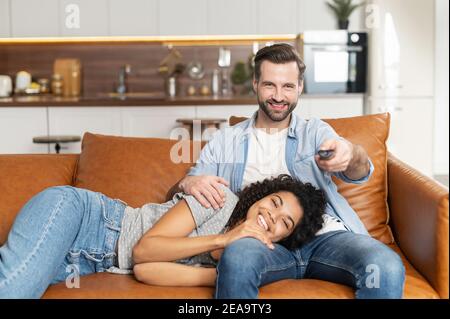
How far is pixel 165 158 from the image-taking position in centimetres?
249

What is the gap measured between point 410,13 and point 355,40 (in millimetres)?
490

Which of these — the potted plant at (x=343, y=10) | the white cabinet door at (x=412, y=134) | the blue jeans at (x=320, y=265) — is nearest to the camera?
the blue jeans at (x=320, y=265)

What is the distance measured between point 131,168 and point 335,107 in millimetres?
3124

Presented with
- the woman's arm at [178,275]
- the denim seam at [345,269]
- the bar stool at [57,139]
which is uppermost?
the bar stool at [57,139]

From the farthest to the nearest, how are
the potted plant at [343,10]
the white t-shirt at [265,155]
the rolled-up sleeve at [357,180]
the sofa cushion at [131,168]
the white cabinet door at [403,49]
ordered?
the potted plant at [343,10], the white cabinet door at [403,49], the sofa cushion at [131,168], the white t-shirt at [265,155], the rolled-up sleeve at [357,180]

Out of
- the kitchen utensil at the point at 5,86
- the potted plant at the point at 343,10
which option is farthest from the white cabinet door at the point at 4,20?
the potted plant at the point at 343,10

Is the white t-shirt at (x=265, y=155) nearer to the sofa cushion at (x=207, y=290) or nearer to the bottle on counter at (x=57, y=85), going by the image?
the sofa cushion at (x=207, y=290)

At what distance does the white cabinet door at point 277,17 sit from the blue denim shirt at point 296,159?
3.44 m

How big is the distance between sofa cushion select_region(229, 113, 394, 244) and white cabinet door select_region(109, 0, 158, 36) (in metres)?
3.57

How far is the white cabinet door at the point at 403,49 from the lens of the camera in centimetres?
524

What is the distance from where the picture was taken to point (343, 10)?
18.1 ft

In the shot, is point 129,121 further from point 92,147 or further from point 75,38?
point 92,147
